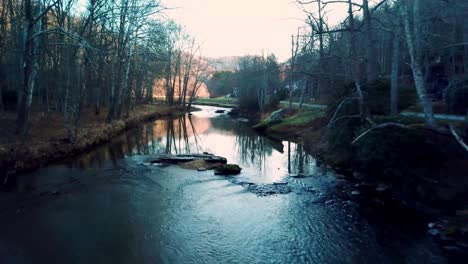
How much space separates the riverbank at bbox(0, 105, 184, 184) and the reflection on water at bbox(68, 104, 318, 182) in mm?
726

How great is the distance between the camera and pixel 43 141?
14.4m

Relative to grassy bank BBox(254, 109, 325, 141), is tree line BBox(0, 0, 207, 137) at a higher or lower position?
higher

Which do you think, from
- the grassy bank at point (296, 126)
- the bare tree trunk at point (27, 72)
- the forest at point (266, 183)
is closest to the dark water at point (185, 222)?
the forest at point (266, 183)

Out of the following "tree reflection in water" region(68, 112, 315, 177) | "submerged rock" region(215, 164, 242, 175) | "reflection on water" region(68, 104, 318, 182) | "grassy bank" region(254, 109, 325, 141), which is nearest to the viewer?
"submerged rock" region(215, 164, 242, 175)

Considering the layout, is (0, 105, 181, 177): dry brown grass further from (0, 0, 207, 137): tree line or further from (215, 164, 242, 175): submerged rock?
(215, 164, 242, 175): submerged rock

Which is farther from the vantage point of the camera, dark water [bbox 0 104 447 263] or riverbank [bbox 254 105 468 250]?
riverbank [bbox 254 105 468 250]

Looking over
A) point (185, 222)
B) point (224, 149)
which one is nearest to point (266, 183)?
point (185, 222)

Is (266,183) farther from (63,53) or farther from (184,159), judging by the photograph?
(63,53)

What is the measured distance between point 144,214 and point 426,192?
28.5ft

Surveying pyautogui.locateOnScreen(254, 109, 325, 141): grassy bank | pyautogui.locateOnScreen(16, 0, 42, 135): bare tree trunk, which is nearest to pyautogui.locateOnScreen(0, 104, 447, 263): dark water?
pyautogui.locateOnScreen(16, 0, 42, 135): bare tree trunk

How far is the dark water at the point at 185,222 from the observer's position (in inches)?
274

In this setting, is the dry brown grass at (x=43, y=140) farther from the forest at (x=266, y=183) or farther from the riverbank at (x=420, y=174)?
the riverbank at (x=420, y=174)

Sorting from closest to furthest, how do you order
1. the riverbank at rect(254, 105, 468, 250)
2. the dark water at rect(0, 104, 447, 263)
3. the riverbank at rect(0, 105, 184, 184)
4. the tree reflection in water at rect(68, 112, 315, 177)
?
1. the dark water at rect(0, 104, 447, 263)
2. the riverbank at rect(254, 105, 468, 250)
3. the riverbank at rect(0, 105, 184, 184)
4. the tree reflection in water at rect(68, 112, 315, 177)

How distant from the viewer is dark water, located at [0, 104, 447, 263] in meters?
6.95
